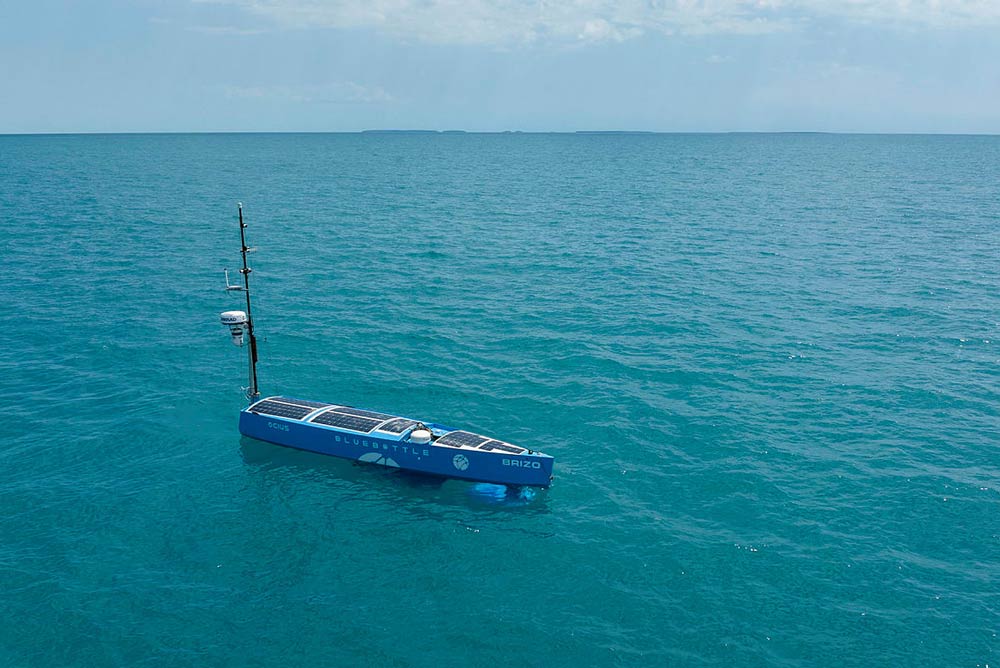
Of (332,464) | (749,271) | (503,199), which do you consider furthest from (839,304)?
(503,199)

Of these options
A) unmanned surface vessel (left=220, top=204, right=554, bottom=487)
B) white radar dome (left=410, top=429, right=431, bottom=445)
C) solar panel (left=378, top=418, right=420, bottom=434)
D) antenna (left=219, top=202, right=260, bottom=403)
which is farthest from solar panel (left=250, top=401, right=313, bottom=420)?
white radar dome (left=410, top=429, right=431, bottom=445)

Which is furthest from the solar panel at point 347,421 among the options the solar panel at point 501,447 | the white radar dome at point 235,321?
the white radar dome at point 235,321

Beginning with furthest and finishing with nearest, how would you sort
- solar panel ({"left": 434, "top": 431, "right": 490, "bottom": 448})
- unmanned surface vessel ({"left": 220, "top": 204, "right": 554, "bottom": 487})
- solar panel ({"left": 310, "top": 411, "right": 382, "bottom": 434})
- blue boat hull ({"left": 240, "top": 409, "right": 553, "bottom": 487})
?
1. solar panel ({"left": 310, "top": 411, "right": 382, "bottom": 434})
2. solar panel ({"left": 434, "top": 431, "right": 490, "bottom": 448})
3. unmanned surface vessel ({"left": 220, "top": 204, "right": 554, "bottom": 487})
4. blue boat hull ({"left": 240, "top": 409, "right": 553, "bottom": 487})

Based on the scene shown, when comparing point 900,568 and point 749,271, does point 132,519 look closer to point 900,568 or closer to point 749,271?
point 900,568

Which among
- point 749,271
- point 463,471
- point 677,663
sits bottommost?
point 677,663

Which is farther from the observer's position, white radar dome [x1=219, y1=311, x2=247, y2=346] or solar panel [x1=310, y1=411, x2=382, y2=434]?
white radar dome [x1=219, y1=311, x2=247, y2=346]

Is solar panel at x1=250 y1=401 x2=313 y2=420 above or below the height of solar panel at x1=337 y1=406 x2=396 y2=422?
above

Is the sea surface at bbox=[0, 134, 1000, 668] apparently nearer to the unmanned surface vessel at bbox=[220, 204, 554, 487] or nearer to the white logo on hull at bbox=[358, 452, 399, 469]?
the white logo on hull at bbox=[358, 452, 399, 469]

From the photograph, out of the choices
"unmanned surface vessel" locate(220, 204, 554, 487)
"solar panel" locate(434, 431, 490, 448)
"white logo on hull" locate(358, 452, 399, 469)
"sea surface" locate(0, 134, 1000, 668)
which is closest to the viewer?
"sea surface" locate(0, 134, 1000, 668)
